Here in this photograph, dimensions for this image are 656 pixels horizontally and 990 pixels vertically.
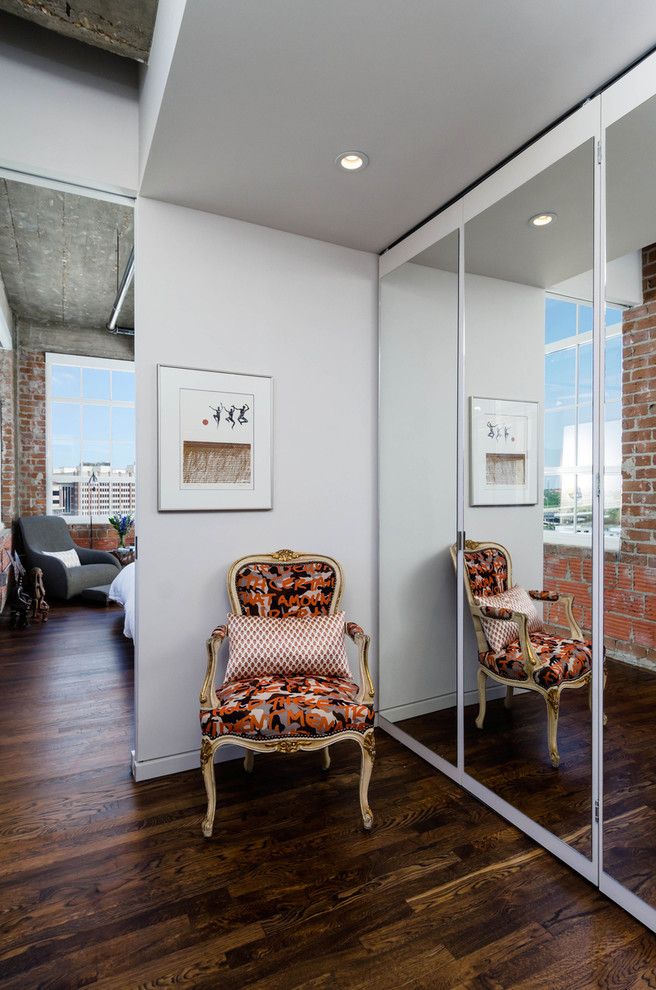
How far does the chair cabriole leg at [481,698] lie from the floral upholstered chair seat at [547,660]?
5 cm

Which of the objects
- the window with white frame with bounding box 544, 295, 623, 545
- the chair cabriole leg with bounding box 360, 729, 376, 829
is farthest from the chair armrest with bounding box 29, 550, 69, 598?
the window with white frame with bounding box 544, 295, 623, 545

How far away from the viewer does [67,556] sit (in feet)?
20.9

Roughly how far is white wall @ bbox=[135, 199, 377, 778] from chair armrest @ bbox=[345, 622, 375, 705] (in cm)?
48

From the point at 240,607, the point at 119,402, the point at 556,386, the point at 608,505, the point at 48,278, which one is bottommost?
the point at 240,607

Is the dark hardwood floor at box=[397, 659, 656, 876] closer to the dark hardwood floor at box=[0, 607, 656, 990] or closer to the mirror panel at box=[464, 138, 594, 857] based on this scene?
the mirror panel at box=[464, 138, 594, 857]

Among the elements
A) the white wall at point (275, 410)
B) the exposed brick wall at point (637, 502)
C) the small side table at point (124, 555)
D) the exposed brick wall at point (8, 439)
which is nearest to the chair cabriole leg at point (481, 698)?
the exposed brick wall at point (637, 502)

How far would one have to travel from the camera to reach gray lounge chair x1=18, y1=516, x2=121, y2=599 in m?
6.11

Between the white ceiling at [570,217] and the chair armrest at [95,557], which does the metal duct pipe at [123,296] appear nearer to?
the chair armrest at [95,557]

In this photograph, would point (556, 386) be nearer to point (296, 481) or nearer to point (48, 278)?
point (296, 481)

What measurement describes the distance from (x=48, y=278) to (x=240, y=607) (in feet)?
14.9

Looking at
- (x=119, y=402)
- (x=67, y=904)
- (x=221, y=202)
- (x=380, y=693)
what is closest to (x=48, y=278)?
(x=119, y=402)

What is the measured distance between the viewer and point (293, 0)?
58.6 inches

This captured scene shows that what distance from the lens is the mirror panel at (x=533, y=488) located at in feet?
6.15

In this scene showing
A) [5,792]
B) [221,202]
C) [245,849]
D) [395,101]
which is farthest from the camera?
[221,202]
